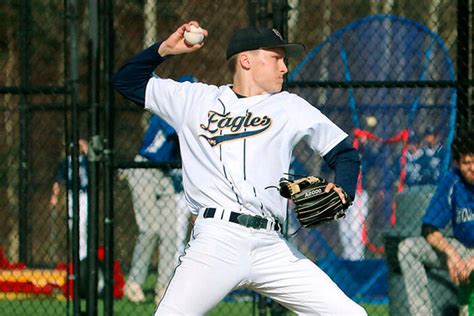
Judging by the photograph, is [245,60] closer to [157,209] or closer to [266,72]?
[266,72]

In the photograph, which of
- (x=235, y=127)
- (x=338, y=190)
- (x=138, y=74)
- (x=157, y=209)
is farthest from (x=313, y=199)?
(x=157, y=209)

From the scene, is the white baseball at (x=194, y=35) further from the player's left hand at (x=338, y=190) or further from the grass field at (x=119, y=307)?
the grass field at (x=119, y=307)

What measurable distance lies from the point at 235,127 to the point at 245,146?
0.10 metres

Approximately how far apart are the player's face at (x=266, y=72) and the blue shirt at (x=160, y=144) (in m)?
2.90

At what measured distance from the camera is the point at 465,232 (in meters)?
7.28

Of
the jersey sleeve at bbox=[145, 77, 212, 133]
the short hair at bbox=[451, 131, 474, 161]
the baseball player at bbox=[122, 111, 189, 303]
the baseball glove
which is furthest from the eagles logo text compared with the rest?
the baseball player at bbox=[122, 111, 189, 303]

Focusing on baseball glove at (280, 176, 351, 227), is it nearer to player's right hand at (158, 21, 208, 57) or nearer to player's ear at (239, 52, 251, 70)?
player's ear at (239, 52, 251, 70)

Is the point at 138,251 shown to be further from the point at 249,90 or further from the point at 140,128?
the point at 249,90

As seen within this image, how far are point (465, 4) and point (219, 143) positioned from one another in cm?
289

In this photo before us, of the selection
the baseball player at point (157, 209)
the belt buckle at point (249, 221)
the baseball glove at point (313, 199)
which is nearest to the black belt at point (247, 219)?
the belt buckle at point (249, 221)

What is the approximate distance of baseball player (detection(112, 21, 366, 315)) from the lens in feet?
16.7

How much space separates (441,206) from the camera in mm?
7258

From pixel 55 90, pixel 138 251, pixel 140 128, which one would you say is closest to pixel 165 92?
pixel 55 90

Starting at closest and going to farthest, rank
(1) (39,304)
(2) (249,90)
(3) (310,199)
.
Answer: (3) (310,199) → (2) (249,90) → (1) (39,304)
